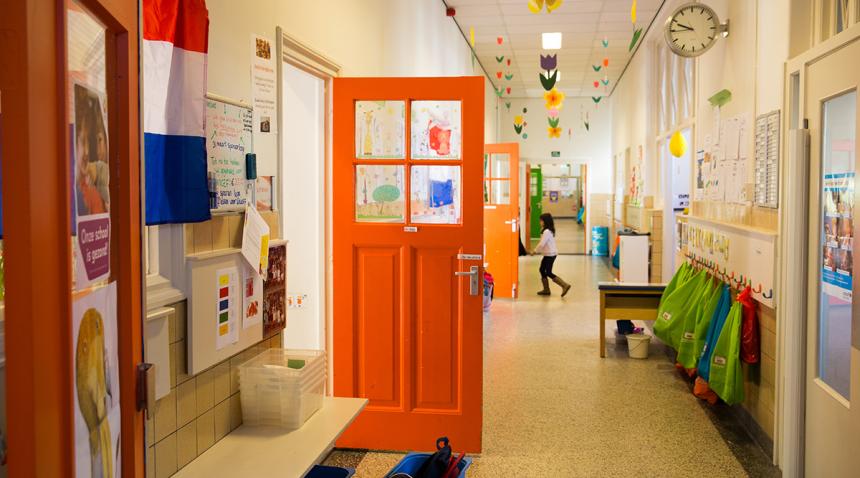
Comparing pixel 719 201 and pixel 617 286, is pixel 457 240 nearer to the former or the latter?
pixel 719 201

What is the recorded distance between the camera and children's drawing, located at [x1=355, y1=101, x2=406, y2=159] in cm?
428

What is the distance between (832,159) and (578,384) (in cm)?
316

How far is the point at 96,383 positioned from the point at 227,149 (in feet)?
5.64

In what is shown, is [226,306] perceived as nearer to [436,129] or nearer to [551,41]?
[436,129]

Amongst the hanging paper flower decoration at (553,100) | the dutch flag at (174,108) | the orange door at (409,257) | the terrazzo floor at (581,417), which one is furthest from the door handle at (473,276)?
the hanging paper flower decoration at (553,100)

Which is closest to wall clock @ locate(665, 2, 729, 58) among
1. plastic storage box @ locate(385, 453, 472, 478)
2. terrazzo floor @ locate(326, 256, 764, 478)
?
terrazzo floor @ locate(326, 256, 764, 478)

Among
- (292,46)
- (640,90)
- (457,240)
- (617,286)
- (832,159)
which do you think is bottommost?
(617,286)

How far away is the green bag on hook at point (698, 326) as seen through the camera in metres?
5.15

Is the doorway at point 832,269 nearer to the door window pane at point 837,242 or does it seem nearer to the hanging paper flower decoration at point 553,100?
the door window pane at point 837,242

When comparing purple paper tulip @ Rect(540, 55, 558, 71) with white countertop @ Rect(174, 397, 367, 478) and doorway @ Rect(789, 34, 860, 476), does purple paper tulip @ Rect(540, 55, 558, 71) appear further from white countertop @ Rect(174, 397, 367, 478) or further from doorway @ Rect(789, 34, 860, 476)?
white countertop @ Rect(174, 397, 367, 478)

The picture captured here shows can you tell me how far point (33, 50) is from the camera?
859 millimetres

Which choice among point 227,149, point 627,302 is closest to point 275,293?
point 227,149

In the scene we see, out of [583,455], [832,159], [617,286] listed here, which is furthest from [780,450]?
[617,286]

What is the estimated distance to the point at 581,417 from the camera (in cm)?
510
